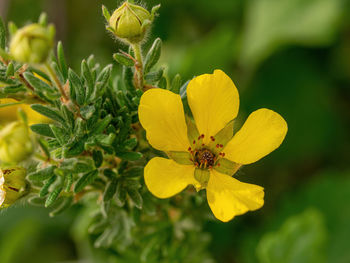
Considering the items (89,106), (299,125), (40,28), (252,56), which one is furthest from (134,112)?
(299,125)

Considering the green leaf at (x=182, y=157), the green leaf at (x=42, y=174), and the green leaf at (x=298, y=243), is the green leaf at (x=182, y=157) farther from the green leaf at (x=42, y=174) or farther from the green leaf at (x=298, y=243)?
the green leaf at (x=298, y=243)

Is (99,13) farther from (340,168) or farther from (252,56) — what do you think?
(340,168)

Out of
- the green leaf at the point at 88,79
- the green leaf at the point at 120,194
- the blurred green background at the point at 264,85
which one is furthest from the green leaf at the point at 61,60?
the blurred green background at the point at 264,85

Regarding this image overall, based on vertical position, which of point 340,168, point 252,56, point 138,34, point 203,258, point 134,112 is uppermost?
point 138,34

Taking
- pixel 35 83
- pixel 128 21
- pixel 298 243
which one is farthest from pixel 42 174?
pixel 298 243

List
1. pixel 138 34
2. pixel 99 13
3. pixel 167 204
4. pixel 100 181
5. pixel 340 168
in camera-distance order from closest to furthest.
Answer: pixel 138 34 < pixel 100 181 < pixel 167 204 < pixel 340 168 < pixel 99 13

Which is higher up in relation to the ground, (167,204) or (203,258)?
(167,204)

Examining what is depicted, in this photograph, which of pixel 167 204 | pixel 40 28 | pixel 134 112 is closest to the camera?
pixel 40 28

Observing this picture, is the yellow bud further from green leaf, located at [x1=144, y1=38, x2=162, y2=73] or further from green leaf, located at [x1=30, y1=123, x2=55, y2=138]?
green leaf, located at [x1=30, y1=123, x2=55, y2=138]
